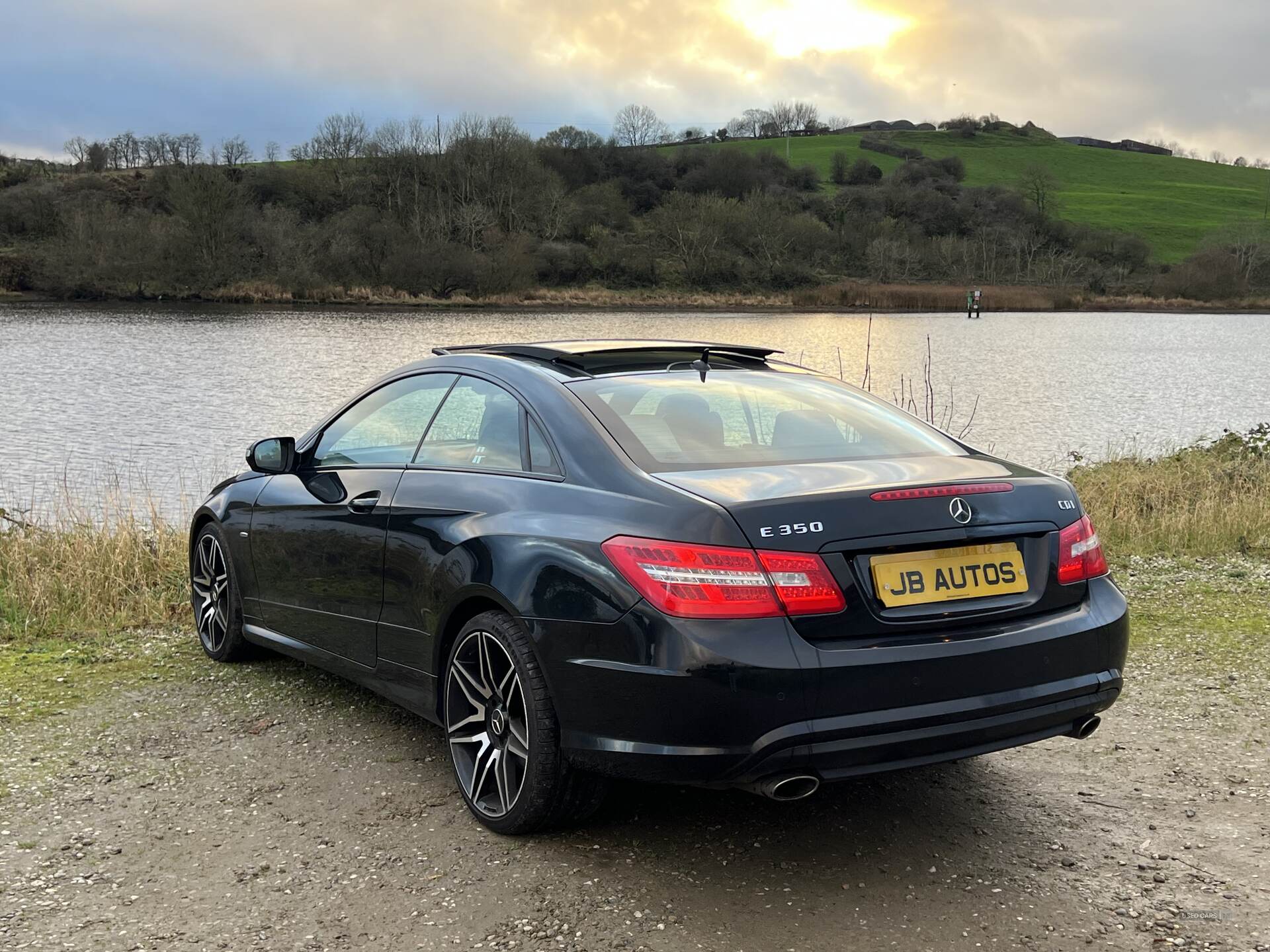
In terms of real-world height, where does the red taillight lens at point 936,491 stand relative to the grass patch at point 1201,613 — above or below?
above

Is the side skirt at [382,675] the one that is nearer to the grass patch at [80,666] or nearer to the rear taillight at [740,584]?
the grass patch at [80,666]

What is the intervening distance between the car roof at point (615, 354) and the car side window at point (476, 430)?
197mm

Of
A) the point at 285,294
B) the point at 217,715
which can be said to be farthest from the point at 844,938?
the point at 285,294

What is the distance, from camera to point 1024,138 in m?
144

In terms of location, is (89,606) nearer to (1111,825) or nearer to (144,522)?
(144,522)

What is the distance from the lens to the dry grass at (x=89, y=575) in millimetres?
6777

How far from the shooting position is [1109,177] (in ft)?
431

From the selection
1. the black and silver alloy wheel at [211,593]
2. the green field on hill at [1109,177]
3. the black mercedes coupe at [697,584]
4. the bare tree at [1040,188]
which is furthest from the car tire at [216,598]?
the bare tree at [1040,188]

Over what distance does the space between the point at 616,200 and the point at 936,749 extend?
93.1 m

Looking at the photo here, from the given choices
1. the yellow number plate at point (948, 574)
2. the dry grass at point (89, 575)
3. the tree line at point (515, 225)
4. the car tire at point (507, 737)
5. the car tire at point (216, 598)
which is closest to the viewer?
the yellow number plate at point (948, 574)

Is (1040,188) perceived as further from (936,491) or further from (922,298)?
(936,491)

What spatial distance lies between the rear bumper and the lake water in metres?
8.17

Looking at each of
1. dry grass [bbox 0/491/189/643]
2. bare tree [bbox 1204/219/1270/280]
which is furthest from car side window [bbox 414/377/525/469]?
bare tree [bbox 1204/219/1270/280]

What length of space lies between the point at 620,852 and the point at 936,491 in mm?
1444
